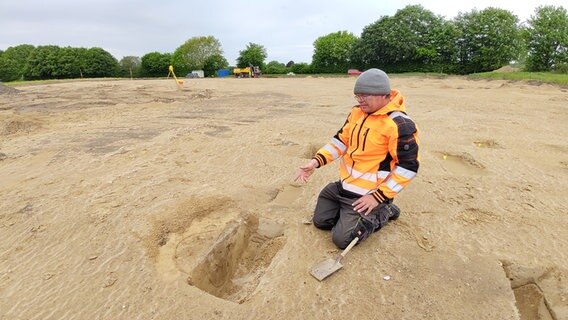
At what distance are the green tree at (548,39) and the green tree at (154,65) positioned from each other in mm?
44718

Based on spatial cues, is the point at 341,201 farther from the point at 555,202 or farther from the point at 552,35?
the point at 552,35

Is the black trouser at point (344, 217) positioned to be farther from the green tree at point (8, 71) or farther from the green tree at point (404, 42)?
the green tree at point (8, 71)

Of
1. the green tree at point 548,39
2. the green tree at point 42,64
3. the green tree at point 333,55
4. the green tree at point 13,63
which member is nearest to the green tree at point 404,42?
the green tree at point 333,55

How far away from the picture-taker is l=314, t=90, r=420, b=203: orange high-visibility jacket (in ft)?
9.61

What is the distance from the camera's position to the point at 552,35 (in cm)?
2486

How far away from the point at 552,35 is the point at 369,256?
29056 mm

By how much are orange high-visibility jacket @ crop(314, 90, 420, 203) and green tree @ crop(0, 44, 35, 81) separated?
61787mm

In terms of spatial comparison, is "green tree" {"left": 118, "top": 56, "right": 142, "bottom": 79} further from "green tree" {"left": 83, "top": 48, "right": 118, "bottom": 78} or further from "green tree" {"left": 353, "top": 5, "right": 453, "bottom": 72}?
"green tree" {"left": 353, "top": 5, "right": 453, "bottom": 72}

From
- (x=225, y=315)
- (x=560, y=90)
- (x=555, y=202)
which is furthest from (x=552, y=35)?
(x=225, y=315)

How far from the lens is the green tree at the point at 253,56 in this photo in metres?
51.1

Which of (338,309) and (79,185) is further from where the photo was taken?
(79,185)

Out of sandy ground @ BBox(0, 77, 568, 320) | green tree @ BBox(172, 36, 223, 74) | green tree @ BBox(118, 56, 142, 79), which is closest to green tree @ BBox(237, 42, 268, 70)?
green tree @ BBox(172, 36, 223, 74)

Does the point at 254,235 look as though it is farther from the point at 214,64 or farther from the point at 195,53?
the point at 195,53

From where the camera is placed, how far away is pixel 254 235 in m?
3.65
